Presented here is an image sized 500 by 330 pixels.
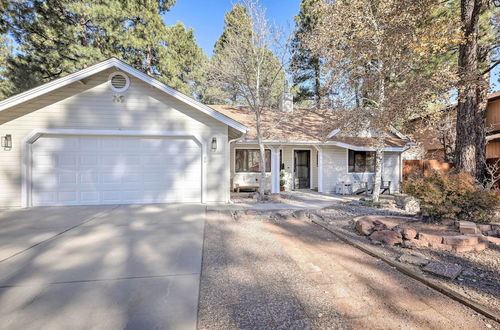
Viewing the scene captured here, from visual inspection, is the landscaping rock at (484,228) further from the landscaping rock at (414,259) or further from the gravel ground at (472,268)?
the landscaping rock at (414,259)

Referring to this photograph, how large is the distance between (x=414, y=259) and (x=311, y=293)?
1897 millimetres

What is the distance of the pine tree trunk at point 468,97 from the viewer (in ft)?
21.3

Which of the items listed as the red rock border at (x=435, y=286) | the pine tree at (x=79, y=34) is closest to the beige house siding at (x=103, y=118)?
the red rock border at (x=435, y=286)

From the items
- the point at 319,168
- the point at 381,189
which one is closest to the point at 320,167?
the point at 319,168

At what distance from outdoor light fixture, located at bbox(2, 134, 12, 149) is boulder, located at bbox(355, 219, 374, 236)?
997 centimetres

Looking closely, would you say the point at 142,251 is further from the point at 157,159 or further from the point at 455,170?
the point at 455,170

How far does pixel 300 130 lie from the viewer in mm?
11289

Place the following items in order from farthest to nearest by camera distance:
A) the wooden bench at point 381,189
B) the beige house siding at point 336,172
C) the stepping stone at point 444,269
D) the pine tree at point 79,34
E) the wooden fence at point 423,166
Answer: the pine tree at point 79,34 < the wooden fence at point 423,166 < the beige house siding at point 336,172 < the wooden bench at point 381,189 < the stepping stone at point 444,269

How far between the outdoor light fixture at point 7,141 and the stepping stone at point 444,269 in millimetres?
10514

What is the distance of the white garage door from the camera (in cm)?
702

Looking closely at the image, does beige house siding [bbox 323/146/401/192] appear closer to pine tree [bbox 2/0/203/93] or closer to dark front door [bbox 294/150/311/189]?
dark front door [bbox 294/150/311/189]

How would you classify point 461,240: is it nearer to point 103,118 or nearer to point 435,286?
point 435,286

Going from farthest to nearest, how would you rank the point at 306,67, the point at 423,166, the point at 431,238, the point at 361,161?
1. the point at 306,67
2. the point at 423,166
3. the point at 361,161
4. the point at 431,238

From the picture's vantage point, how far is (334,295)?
8.23ft
